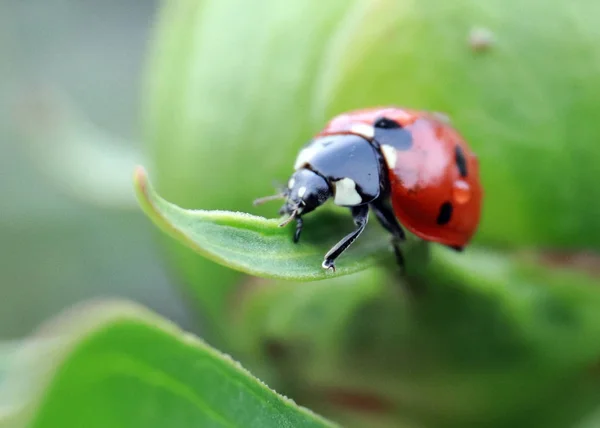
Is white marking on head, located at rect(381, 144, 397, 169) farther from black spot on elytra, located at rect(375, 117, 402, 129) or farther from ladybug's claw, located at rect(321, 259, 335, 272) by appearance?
ladybug's claw, located at rect(321, 259, 335, 272)

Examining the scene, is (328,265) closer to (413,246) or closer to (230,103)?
(413,246)

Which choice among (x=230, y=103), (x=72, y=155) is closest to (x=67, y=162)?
(x=72, y=155)

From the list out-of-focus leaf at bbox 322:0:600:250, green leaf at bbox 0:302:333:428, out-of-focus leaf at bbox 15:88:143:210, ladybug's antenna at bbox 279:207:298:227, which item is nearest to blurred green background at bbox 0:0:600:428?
out-of-focus leaf at bbox 322:0:600:250

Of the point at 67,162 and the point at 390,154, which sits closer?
the point at 390,154

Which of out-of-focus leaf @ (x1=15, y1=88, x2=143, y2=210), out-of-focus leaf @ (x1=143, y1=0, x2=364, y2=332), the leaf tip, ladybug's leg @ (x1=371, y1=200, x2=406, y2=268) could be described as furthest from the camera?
out-of-focus leaf @ (x1=15, y1=88, x2=143, y2=210)

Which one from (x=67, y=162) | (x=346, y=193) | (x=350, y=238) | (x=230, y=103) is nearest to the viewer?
(x=350, y=238)

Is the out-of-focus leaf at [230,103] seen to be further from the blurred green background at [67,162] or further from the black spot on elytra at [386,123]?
the blurred green background at [67,162]

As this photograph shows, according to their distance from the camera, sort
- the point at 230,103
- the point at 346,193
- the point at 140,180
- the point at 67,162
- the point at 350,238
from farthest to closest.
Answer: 1. the point at 67,162
2. the point at 230,103
3. the point at 346,193
4. the point at 350,238
5. the point at 140,180
